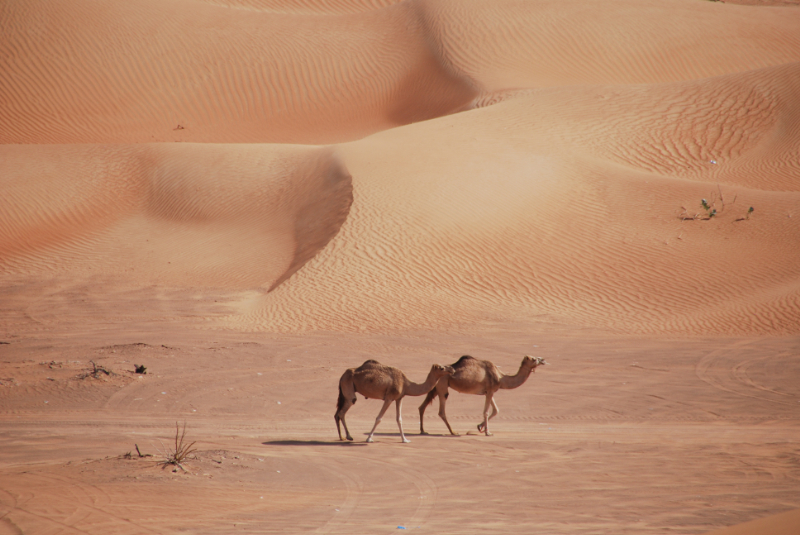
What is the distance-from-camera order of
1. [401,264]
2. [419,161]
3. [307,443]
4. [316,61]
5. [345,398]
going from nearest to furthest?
1. [307,443]
2. [345,398]
3. [401,264]
4. [419,161]
5. [316,61]

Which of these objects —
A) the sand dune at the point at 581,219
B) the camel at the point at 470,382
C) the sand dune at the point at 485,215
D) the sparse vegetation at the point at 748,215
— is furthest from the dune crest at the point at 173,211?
the sparse vegetation at the point at 748,215

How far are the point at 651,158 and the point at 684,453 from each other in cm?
2010

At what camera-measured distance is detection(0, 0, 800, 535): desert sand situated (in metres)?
7.07

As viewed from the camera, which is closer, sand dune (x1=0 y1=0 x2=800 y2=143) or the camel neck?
the camel neck

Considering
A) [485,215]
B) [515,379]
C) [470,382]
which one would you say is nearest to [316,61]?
[485,215]

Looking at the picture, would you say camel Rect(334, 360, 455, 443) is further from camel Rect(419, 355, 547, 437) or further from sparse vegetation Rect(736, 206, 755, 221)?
sparse vegetation Rect(736, 206, 755, 221)

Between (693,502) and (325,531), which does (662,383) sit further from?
(325,531)

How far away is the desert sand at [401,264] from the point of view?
7066 millimetres

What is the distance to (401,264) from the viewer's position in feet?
66.9

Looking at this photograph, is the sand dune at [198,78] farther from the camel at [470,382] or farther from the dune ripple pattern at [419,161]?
the camel at [470,382]

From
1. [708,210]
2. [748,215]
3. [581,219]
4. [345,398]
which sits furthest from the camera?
[581,219]

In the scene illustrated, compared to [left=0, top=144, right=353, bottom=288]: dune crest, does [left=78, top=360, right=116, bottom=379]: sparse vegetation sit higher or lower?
lower

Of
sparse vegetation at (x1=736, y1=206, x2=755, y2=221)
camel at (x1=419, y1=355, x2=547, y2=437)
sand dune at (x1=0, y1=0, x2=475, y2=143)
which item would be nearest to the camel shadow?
camel at (x1=419, y1=355, x2=547, y2=437)

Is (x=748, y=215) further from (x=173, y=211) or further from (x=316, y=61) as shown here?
(x=316, y=61)
